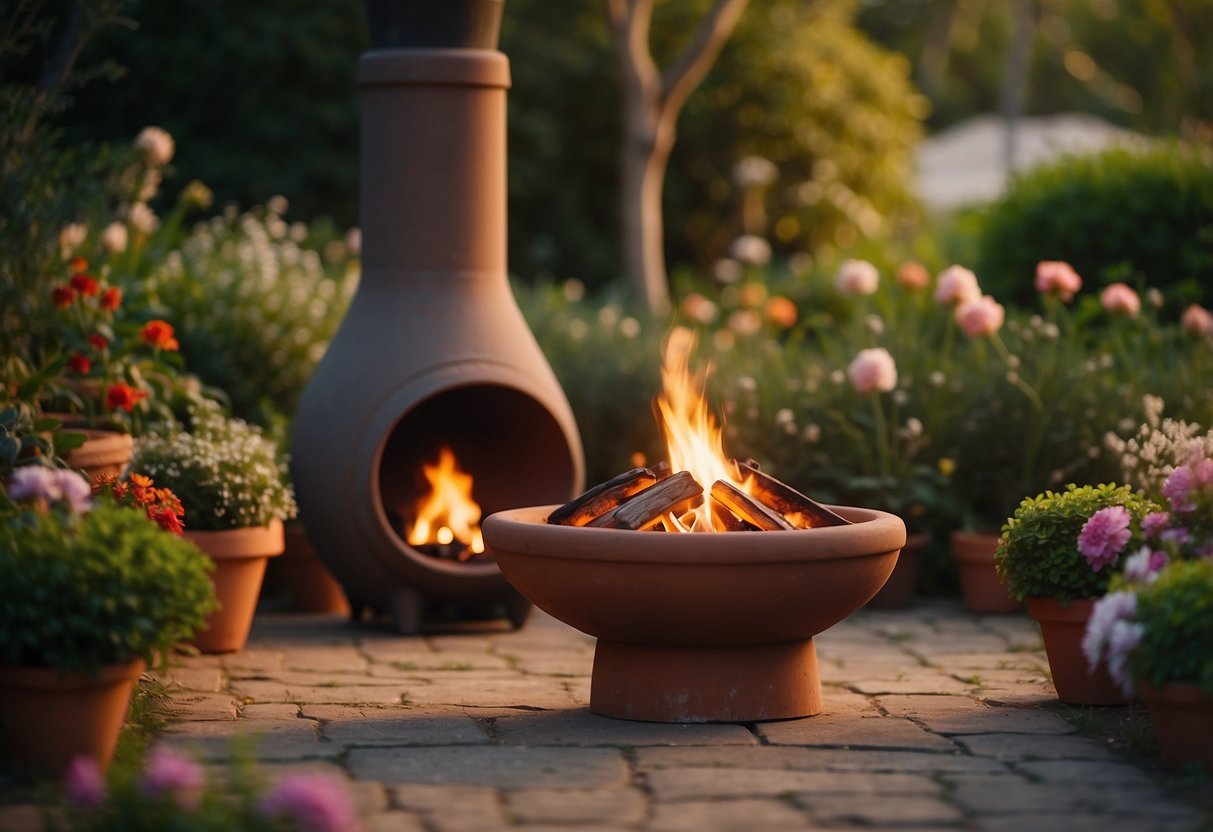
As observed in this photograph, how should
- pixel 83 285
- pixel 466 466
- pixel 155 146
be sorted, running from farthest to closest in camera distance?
pixel 155 146 < pixel 466 466 < pixel 83 285

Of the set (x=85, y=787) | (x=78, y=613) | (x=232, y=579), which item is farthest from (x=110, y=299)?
(x=85, y=787)

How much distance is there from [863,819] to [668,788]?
1.59 ft

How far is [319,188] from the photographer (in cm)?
1412

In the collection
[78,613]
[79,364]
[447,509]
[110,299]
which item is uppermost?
[110,299]

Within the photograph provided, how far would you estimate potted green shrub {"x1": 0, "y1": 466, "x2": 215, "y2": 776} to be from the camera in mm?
3684

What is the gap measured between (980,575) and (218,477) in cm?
316

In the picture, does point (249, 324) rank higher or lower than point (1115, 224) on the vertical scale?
lower

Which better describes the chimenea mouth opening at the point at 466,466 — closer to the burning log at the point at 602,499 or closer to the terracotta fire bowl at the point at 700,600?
the burning log at the point at 602,499

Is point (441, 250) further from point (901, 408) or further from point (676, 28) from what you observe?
point (676, 28)

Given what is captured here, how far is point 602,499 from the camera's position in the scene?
478 cm

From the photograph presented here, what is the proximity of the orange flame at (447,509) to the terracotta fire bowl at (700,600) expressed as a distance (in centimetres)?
165

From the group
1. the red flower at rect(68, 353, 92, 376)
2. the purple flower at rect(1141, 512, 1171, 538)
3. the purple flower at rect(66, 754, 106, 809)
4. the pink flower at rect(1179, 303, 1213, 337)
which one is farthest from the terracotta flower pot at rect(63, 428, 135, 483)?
the pink flower at rect(1179, 303, 1213, 337)

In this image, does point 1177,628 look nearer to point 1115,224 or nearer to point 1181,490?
point 1181,490

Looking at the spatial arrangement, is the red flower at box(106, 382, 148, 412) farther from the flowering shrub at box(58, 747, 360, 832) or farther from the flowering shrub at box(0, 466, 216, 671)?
the flowering shrub at box(58, 747, 360, 832)
